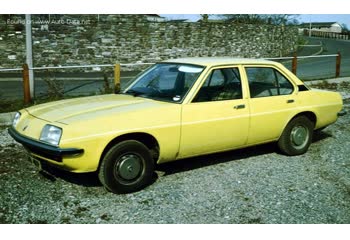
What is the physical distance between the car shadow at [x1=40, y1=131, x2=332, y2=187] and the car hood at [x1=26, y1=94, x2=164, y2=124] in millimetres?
788

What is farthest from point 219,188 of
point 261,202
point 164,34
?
point 164,34

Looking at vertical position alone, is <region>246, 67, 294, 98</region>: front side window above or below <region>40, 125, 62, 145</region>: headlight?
above

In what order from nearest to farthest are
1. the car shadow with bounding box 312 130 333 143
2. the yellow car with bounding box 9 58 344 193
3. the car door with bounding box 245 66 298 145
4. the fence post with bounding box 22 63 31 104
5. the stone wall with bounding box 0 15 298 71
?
the yellow car with bounding box 9 58 344 193
the car door with bounding box 245 66 298 145
the car shadow with bounding box 312 130 333 143
the fence post with bounding box 22 63 31 104
the stone wall with bounding box 0 15 298 71

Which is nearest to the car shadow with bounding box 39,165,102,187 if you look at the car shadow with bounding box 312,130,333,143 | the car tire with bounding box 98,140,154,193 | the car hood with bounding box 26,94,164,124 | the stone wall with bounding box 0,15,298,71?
the car tire with bounding box 98,140,154,193

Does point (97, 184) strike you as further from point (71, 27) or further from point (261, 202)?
point (71, 27)

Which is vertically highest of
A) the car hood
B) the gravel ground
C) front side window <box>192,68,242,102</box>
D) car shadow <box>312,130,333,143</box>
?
front side window <box>192,68,242,102</box>

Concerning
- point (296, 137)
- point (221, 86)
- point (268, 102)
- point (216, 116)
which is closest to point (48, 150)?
point (216, 116)

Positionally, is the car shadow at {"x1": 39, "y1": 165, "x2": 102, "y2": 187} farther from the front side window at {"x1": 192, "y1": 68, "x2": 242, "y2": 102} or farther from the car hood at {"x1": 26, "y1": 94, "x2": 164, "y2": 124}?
the front side window at {"x1": 192, "y1": 68, "x2": 242, "y2": 102}

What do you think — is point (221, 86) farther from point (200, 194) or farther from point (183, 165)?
point (200, 194)

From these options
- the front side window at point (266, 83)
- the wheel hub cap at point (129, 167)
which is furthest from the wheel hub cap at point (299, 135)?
the wheel hub cap at point (129, 167)

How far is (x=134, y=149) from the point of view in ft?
14.9

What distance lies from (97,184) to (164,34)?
17146 mm

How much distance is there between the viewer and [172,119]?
4758 millimetres

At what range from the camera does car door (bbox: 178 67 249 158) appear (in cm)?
492
